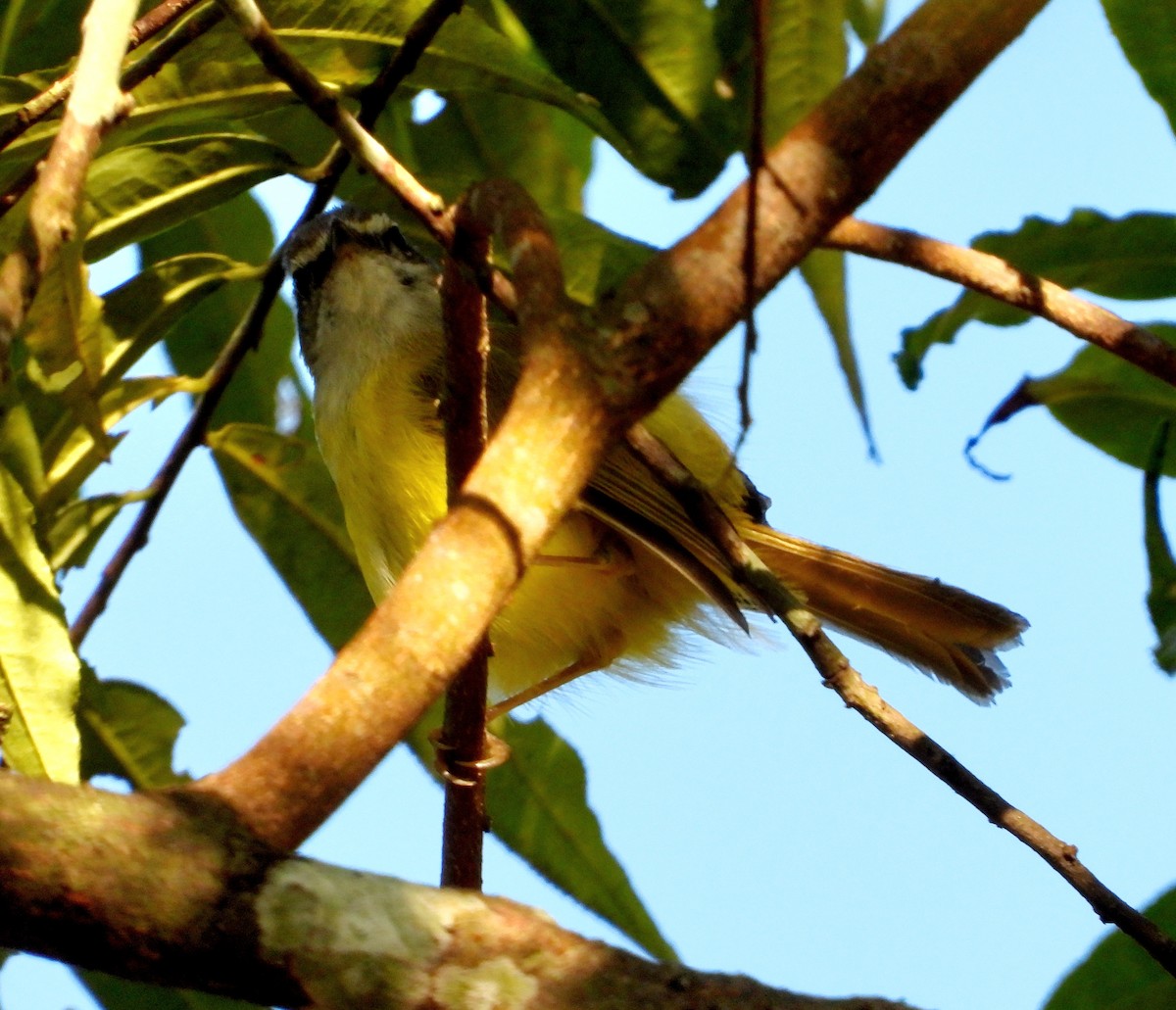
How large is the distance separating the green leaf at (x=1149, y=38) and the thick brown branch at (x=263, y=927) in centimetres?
173

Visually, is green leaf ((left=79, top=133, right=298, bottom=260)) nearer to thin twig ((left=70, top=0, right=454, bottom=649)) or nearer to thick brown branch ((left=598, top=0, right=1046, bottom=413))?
thin twig ((left=70, top=0, right=454, bottom=649))

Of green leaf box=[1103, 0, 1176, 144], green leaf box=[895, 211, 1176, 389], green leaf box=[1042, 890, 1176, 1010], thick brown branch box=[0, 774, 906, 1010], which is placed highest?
green leaf box=[1103, 0, 1176, 144]

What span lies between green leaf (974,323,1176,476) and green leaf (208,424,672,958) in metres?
1.19

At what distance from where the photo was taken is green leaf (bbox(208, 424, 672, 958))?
2930 millimetres

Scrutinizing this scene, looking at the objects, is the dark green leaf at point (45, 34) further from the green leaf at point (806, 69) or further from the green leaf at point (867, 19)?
the green leaf at point (867, 19)

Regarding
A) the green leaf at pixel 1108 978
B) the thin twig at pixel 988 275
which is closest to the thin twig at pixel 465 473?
the thin twig at pixel 988 275

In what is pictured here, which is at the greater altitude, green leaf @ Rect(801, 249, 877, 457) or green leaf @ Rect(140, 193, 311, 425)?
green leaf @ Rect(140, 193, 311, 425)

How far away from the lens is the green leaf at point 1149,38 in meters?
2.37

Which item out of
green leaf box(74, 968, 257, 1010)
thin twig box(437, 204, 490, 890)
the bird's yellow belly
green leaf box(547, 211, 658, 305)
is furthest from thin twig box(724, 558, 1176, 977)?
green leaf box(74, 968, 257, 1010)

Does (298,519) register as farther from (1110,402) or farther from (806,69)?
(1110,402)

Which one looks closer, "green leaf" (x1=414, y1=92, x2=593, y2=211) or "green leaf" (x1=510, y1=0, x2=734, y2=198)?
"green leaf" (x1=510, y1=0, x2=734, y2=198)

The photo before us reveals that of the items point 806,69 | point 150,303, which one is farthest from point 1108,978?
point 150,303

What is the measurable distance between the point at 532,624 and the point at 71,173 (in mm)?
2174

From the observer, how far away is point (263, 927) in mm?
1128
